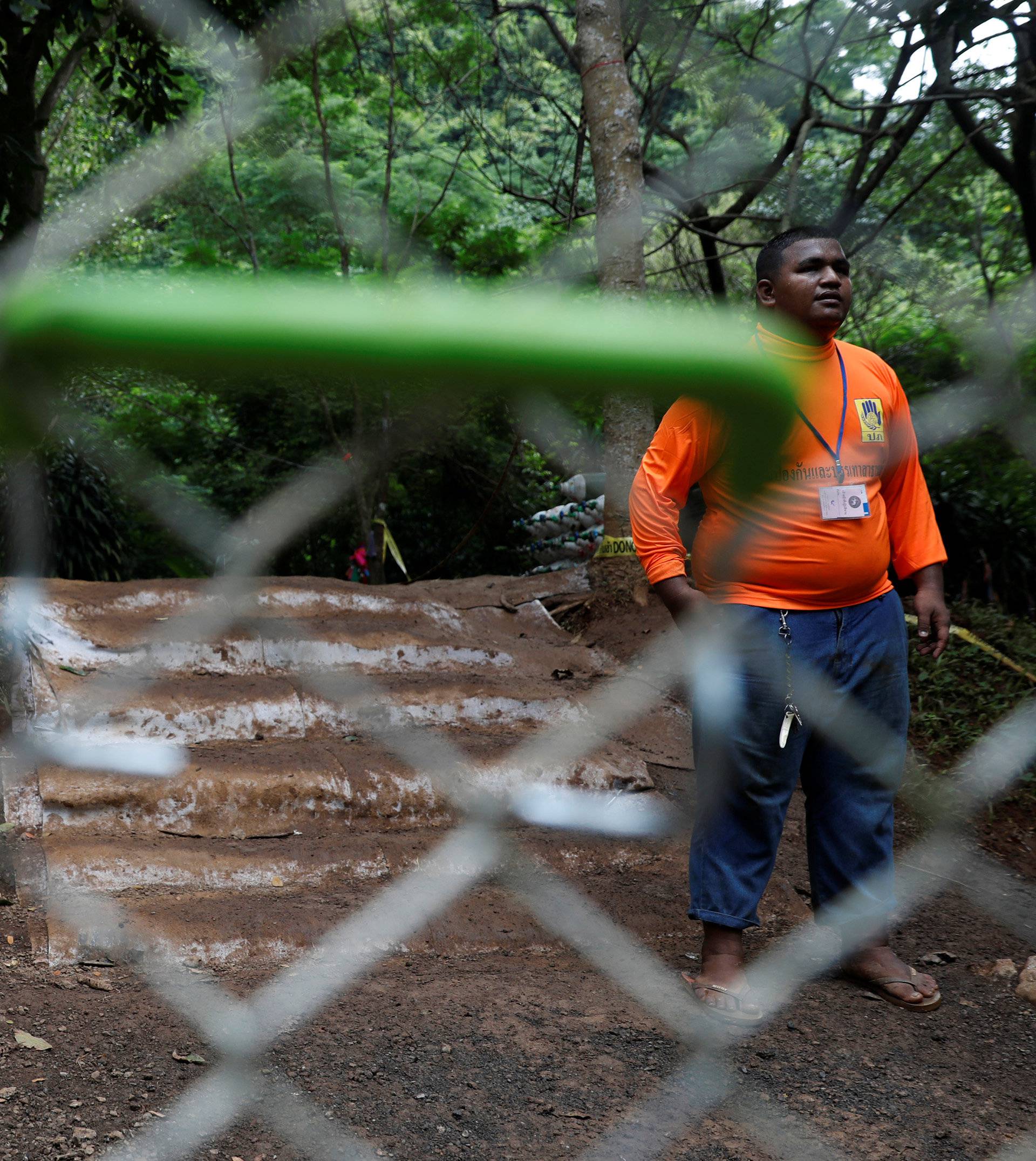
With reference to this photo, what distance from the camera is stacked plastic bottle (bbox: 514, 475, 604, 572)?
5887 mm

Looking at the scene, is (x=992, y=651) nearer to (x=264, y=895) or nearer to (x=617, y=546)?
(x=617, y=546)

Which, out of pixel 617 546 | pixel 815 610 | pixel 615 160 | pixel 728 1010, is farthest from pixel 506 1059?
pixel 615 160

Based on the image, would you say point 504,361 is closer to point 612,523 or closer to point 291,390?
point 291,390

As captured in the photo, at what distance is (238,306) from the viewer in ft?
0.79

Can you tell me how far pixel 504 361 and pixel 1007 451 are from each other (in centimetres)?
555

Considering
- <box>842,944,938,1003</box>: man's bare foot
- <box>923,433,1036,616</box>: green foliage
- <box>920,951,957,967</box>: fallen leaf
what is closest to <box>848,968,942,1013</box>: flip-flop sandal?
<box>842,944,938,1003</box>: man's bare foot

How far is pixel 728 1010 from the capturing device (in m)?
1.95

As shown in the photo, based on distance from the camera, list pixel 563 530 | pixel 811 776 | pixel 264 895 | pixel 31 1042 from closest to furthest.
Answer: pixel 31 1042
pixel 811 776
pixel 264 895
pixel 563 530

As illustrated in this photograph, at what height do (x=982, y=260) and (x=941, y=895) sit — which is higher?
(x=982, y=260)

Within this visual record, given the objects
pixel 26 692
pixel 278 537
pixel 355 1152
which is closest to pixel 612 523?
pixel 26 692

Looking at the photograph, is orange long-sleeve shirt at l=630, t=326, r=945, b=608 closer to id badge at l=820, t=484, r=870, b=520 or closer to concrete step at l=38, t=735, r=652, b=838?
id badge at l=820, t=484, r=870, b=520

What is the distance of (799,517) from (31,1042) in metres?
1.44

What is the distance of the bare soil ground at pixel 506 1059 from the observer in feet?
4.88

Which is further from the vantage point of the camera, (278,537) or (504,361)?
(278,537)
